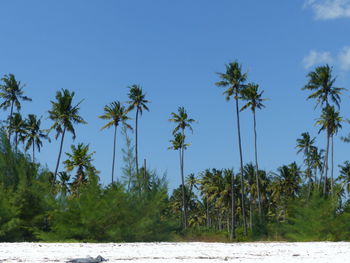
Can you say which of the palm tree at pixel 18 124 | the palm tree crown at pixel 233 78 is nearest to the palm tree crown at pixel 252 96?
the palm tree crown at pixel 233 78

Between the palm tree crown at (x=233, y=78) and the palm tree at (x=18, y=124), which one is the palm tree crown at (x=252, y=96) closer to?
the palm tree crown at (x=233, y=78)

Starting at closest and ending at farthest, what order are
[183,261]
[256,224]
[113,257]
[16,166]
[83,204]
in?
[183,261] → [113,257] → [83,204] → [16,166] → [256,224]

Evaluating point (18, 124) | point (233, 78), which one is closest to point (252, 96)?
point (233, 78)

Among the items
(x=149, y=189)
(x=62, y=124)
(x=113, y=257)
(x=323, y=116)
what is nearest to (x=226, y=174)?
(x=323, y=116)

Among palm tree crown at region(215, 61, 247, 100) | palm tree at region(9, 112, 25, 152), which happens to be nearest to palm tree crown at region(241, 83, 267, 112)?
palm tree crown at region(215, 61, 247, 100)

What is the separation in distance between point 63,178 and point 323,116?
39.1m

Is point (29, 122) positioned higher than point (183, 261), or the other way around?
point (29, 122)

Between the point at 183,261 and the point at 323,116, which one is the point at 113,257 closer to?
the point at 183,261

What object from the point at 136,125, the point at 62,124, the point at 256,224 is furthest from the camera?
the point at 136,125

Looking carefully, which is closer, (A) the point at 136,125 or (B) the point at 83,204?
(B) the point at 83,204

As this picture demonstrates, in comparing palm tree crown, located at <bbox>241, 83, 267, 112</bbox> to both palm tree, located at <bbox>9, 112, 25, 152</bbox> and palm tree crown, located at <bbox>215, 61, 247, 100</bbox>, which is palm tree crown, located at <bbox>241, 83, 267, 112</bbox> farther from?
palm tree, located at <bbox>9, 112, 25, 152</bbox>

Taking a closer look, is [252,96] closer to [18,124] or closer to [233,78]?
[233,78]

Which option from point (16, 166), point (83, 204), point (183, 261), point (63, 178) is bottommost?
point (183, 261)

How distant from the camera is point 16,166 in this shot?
19.7 m
